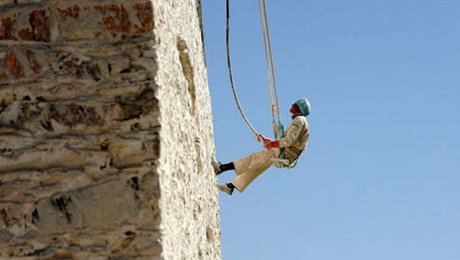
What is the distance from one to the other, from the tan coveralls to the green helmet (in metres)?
0.16

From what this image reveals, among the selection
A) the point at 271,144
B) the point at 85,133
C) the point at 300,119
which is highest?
the point at 300,119

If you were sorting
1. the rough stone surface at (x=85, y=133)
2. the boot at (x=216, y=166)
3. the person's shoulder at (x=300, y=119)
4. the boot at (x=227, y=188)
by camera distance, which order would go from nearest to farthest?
the rough stone surface at (x=85, y=133)
the boot at (x=216, y=166)
the boot at (x=227, y=188)
the person's shoulder at (x=300, y=119)

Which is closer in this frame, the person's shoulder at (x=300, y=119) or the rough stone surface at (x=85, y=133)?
the rough stone surface at (x=85, y=133)

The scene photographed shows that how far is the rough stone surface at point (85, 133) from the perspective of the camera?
298 cm

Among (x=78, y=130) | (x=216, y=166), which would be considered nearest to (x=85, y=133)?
(x=78, y=130)

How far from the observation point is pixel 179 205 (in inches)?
136

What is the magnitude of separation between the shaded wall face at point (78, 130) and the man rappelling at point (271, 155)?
337cm

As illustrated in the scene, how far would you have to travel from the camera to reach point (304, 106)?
22.4 feet

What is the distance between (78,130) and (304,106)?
3993 millimetres

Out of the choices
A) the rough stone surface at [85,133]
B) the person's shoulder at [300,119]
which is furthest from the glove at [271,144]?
the rough stone surface at [85,133]

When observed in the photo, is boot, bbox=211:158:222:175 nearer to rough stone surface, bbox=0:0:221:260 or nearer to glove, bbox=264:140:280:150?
glove, bbox=264:140:280:150

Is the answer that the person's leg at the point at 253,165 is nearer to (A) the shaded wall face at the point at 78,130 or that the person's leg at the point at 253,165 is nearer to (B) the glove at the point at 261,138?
(B) the glove at the point at 261,138

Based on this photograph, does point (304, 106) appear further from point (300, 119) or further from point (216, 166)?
point (216, 166)

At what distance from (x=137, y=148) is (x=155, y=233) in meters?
0.37
